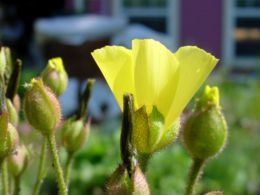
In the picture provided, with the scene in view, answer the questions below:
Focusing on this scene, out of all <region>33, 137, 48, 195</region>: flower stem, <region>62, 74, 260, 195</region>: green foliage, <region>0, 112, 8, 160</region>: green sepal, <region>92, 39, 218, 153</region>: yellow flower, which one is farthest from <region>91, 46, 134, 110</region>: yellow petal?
<region>62, 74, 260, 195</region>: green foliage

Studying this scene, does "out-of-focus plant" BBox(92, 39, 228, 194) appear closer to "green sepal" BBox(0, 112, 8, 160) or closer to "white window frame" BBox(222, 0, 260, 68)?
"green sepal" BBox(0, 112, 8, 160)

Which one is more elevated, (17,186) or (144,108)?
(144,108)

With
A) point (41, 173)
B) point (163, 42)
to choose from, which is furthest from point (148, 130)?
point (163, 42)

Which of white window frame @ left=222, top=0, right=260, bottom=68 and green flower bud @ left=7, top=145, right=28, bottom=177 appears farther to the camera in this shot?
white window frame @ left=222, top=0, right=260, bottom=68

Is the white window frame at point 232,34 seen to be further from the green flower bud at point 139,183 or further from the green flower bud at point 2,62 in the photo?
the green flower bud at point 139,183

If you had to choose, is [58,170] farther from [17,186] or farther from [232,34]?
[232,34]

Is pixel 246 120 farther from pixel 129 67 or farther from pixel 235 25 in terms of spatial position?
pixel 129 67

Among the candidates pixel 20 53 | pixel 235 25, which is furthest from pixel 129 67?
pixel 20 53
